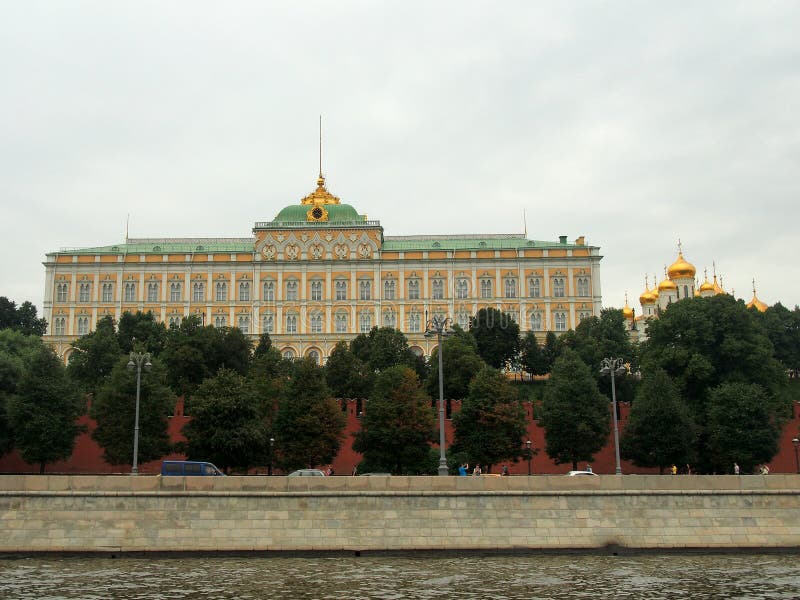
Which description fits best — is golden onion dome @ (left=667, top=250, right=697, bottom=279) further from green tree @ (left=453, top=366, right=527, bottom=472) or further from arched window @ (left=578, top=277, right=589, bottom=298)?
green tree @ (left=453, top=366, right=527, bottom=472)

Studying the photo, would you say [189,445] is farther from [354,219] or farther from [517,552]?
[354,219]

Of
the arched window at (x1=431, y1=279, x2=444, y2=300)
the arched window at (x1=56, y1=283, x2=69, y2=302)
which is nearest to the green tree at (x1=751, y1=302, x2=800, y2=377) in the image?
the arched window at (x1=431, y1=279, x2=444, y2=300)

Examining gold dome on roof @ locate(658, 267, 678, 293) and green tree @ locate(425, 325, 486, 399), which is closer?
green tree @ locate(425, 325, 486, 399)

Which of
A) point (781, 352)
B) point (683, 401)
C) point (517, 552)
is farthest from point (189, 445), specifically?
point (781, 352)

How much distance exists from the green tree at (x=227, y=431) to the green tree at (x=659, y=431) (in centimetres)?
1923

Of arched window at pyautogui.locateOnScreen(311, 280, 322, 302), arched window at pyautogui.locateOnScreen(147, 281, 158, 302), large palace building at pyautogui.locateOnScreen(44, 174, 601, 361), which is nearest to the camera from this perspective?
large palace building at pyautogui.locateOnScreen(44, 174, 601, 361)

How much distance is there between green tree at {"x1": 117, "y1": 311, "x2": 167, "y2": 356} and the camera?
74375 mm

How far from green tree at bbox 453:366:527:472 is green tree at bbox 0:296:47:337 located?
162 feet

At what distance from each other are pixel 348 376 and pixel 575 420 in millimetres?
18600

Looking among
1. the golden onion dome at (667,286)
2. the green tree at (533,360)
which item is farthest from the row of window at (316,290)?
the green tree at (533,360)

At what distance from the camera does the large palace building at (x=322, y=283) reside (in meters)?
100

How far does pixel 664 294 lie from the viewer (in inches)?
4264

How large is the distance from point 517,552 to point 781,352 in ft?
195

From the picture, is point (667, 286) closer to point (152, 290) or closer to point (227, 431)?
point (152, 290)
